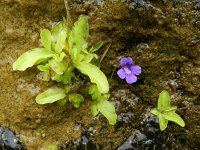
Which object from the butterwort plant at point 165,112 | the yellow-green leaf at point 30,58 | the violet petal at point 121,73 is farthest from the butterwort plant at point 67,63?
the butterwort plant at point 165,112

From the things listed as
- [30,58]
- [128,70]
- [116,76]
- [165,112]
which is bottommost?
[165,112]

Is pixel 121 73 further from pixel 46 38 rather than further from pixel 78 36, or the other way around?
pixel 46 38

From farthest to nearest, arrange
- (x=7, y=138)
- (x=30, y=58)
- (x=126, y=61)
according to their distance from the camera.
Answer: (x=7, y=138), (x=126, y=61), (x=30, y=58)

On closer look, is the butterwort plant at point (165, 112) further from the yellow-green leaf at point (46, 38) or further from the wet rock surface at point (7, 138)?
the wet rock surface at point (7, 138)

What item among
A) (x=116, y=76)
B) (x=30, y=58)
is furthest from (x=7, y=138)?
(x=116, y=76)

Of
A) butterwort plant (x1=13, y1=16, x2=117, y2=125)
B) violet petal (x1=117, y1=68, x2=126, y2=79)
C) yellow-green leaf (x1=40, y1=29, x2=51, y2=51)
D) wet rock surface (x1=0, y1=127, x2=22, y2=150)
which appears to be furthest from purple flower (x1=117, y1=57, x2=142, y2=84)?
wet rock surface (x1=0, y1=127, x2=22, y2=150)

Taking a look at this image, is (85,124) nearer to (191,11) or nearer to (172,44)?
(172,44)

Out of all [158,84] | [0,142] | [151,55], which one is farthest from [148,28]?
[0,142]

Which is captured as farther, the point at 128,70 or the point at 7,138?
the point at 7,138
